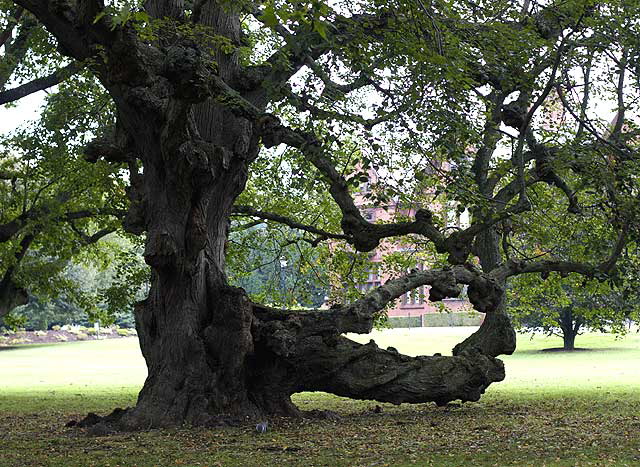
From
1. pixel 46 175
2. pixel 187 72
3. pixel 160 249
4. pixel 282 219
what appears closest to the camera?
pixel 187 72

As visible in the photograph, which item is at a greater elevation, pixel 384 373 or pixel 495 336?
pixel 495 336

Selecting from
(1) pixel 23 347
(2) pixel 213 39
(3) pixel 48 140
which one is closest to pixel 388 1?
(2) pixel 213 39

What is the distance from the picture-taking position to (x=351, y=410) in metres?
16.7

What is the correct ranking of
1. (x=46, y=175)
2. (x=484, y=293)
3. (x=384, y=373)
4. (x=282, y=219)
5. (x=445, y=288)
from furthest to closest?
(x=46, y=175) < (x=282, y=219) < (x=484, y=293) < (x=445, y=288) < (x=384, y=373)

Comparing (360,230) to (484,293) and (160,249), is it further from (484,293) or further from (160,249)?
(160,249)

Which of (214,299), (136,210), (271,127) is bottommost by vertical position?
(214,299)

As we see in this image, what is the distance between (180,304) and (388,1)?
5529 millimetres

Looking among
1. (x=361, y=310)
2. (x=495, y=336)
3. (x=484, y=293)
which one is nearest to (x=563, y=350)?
(x=495, y=336)

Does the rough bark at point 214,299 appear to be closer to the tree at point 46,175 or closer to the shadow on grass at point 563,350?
the tree at point 46,175

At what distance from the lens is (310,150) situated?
1158 cm

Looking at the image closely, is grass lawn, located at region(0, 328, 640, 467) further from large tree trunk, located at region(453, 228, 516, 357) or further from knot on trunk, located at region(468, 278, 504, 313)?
knot on trunk, located at region(468, 278, 504, 313)

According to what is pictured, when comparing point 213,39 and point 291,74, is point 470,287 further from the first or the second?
point 213,39

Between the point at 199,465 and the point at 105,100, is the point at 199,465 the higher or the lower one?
the lower one

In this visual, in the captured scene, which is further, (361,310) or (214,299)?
(361,310)
